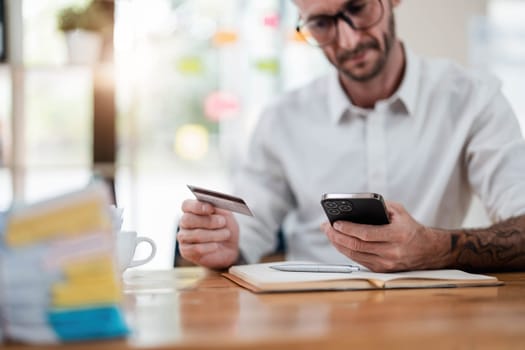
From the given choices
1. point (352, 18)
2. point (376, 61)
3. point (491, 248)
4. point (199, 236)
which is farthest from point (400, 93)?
point (199, 236)

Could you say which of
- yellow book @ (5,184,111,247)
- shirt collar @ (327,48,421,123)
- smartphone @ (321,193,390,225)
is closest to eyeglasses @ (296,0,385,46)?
shirt collar @ (327,48,421,123)

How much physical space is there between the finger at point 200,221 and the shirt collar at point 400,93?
1.79ft

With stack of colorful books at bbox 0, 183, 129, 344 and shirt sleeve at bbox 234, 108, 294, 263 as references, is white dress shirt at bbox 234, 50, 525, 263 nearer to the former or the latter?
shirt sleeve at bbox 234, 108, 294, 263

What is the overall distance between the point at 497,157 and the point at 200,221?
0.70 metres

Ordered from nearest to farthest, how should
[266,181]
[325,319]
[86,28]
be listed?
[325,319], [266,181], [86,28]

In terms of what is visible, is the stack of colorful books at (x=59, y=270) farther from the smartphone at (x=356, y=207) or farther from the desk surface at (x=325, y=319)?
the smartphone at (x=356, y=207)

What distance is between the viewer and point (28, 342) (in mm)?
725

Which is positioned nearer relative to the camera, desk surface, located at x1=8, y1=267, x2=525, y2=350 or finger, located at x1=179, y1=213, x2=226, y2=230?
desk surface, located at x1=8, y1=267, x2=525, y2=350

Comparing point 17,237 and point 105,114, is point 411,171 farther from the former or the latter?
point 105,114

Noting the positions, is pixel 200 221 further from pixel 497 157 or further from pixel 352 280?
pixel 497 157

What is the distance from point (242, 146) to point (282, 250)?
5.54 ft

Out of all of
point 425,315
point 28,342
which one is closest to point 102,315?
point 28,342

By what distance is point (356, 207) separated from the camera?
1181 millimetres

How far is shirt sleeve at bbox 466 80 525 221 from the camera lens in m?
1.66
